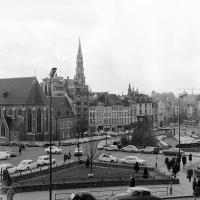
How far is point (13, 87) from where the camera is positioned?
7856 centimetres

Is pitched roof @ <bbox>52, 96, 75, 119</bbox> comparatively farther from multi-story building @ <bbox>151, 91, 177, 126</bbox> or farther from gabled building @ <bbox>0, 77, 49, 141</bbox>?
multi-story building @ <bbox>151, 91, 177, 126</bbox>

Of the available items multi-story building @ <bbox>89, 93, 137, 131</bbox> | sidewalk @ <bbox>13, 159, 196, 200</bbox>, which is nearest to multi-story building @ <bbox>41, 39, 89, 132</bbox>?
multi-story building @ <bbox>89, 93, 137, 131</bbox>

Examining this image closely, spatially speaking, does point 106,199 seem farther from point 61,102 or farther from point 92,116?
point 92,116

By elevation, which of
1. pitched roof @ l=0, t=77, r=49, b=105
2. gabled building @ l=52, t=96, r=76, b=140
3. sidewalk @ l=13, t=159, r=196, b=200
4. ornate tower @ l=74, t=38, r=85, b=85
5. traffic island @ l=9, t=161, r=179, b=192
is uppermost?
ornate tower @ l=74, t=38, r=85, b=85

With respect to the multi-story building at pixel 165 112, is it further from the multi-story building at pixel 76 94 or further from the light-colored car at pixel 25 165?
the light-colored car at pixel 25 165

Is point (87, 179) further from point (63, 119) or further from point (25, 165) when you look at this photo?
point (63, 119)

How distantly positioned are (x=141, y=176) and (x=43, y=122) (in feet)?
148

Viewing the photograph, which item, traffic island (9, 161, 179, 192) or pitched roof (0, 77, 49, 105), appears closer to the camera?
traffic island (9, 161, 179, 192)

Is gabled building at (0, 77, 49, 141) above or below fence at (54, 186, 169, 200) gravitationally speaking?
above

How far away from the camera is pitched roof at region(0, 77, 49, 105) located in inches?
2995

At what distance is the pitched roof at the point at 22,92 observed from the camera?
76062 mm

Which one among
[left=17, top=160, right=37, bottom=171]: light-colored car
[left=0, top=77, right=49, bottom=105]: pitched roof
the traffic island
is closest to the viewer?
the traffic island

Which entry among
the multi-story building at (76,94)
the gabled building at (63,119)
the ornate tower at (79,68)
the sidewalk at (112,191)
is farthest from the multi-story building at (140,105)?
the sidewalk at (112,191)

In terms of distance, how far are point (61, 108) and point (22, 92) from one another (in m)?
10.9
